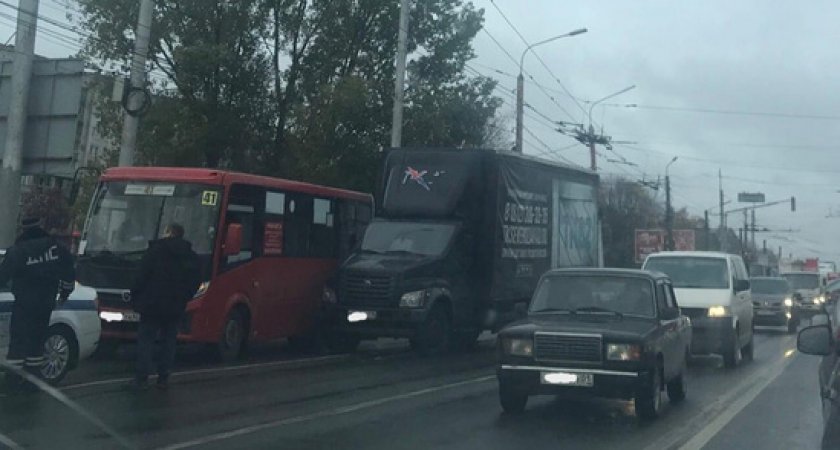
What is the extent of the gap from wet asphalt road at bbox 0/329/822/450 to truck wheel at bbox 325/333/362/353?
2650mm

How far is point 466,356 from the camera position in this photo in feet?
66.3

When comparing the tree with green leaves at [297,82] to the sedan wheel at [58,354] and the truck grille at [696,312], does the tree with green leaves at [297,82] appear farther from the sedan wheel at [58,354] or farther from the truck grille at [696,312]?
the sedan wheel at [58,354]

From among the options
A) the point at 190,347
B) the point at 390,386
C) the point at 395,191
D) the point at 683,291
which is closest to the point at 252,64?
the point at 395,191

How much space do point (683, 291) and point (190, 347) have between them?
29.4ft

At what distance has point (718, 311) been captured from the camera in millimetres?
19000

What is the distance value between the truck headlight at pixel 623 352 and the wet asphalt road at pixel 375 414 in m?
0.76

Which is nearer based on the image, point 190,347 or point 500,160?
point 190,347

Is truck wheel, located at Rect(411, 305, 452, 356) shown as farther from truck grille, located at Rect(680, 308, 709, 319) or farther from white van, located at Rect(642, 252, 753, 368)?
truck grille, located at Rect(680, 308, 709, 319)

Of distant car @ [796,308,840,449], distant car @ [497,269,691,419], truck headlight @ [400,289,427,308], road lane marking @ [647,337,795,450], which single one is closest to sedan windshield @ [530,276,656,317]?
distant car @ [497,269,691,419]

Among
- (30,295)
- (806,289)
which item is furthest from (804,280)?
(30,295)

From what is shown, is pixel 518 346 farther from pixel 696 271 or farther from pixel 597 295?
pixel 696 271

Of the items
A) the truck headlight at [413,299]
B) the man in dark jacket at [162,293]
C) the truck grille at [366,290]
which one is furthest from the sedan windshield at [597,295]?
the truck grille at [366,290]

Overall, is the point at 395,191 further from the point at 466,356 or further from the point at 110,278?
the point at 110,278

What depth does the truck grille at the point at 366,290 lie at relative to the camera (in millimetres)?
18891
